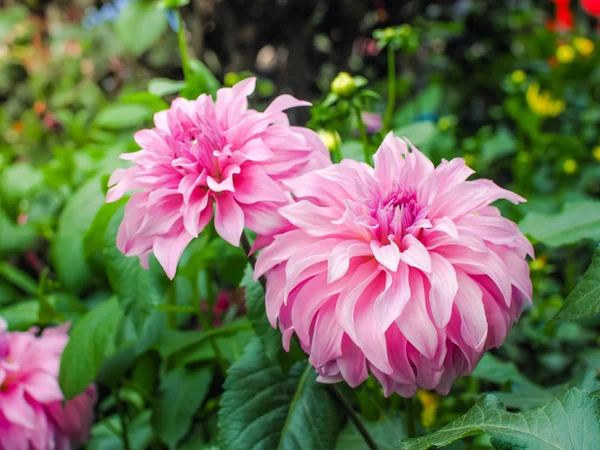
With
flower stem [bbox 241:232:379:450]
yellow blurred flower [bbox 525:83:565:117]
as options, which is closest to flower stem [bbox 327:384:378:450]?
flower stem [bbox 241:232:379:450]

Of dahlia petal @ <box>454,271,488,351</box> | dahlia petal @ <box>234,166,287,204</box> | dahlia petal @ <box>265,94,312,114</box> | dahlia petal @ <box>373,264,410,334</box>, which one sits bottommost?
dahlia petal @ <box>454,271,488,351</box>

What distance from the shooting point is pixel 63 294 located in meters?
0.81

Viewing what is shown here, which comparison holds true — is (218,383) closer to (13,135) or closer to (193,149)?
(193,149)

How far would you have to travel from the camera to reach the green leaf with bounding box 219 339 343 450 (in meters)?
0.44

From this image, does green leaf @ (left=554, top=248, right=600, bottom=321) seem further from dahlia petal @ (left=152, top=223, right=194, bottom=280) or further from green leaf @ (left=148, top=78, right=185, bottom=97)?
green leaf @ (left=148, top=78, right=185, bottom=97)

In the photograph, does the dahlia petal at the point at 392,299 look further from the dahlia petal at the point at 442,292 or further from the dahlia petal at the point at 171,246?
the dahlia petal at the point at 171,246

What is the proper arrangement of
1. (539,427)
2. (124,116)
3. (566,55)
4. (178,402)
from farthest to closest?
(566,55) → (124,116) → (178,402) → (539,427)

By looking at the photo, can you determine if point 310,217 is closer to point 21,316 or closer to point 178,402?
point 178,402

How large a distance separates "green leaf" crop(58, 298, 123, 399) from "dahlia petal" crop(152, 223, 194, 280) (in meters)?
0.20

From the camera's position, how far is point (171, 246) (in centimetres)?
38

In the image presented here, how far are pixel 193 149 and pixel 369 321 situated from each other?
16 centimetres

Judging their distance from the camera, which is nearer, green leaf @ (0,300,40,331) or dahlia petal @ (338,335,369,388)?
dahlia petal @ (338,335,369,388)

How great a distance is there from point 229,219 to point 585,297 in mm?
230

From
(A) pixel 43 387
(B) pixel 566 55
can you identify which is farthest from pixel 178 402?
(B) pixel 566 55
